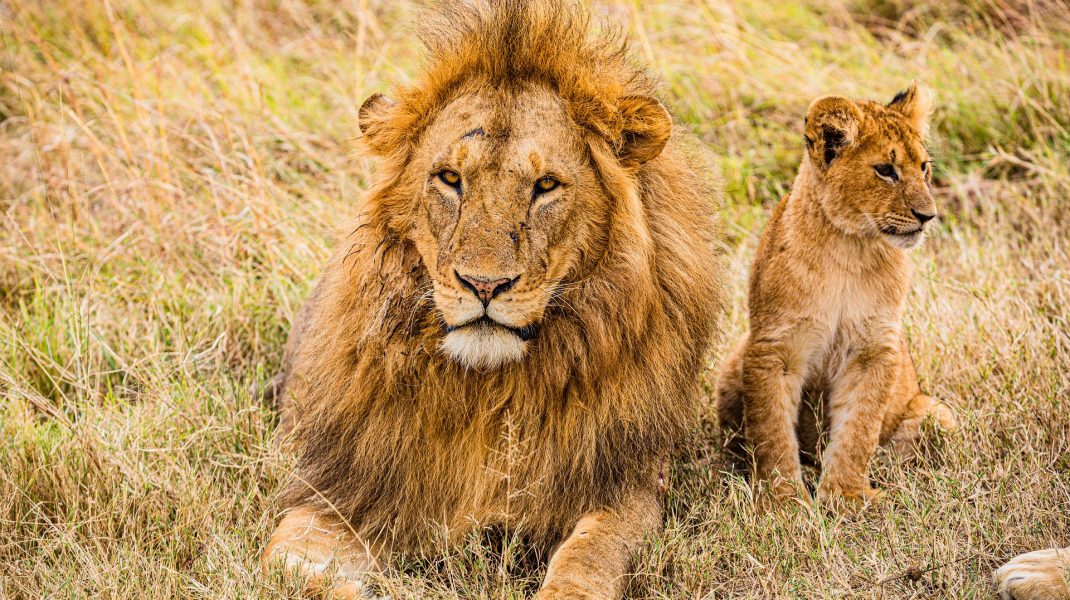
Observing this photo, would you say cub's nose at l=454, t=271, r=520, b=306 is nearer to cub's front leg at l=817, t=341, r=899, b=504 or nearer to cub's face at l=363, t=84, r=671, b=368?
cub's face at l=363, t=84, r=671, b=368

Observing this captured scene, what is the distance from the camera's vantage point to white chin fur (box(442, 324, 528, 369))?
282 centimetres

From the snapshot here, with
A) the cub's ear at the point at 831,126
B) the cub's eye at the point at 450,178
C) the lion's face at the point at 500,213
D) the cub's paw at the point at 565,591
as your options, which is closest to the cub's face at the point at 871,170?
the cub's ear at the point at 831,126

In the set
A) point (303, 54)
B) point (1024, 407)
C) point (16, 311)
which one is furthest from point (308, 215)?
point (1024, 407)

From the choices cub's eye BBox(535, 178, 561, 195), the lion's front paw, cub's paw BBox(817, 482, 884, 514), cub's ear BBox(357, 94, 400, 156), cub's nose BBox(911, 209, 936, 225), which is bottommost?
cub's paw BBox(817, 482, 884, 514)

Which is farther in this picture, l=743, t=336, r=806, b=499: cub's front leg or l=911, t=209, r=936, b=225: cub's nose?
l=743, t=336, r=806, b=499: cub's front leg

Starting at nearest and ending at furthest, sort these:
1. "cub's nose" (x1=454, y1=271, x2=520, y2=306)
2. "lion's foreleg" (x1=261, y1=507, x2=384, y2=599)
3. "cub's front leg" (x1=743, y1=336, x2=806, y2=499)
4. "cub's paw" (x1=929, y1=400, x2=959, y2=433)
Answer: "cub's nose" (x1=454, y1=271, x2=520, y2=306) < "lion's foreleg" (x1=261, y1=507, x2=384, y2=599) < "cub's front leg" (x1=743, y1=336, x2=806, y2=499) < "cub's paw" (x1=929, y1=400, x2=959, y2=433)

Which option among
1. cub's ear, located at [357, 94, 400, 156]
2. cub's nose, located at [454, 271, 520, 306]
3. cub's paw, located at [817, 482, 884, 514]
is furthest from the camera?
cub's paw, located at [817, 482, 884, 514]

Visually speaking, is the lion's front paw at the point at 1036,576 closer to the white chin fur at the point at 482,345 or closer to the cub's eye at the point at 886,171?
the cub's eye at the point at 886,171

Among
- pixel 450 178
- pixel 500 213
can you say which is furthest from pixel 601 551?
pixel 450 178

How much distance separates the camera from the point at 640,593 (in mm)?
3172

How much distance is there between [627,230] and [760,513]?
1.05 metres

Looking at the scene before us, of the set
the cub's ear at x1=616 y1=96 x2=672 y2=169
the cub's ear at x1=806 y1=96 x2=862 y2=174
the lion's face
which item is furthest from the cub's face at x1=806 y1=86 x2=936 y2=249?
the lion's face

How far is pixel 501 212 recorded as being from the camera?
2.83m

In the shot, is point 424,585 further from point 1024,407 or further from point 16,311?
point 16,311
